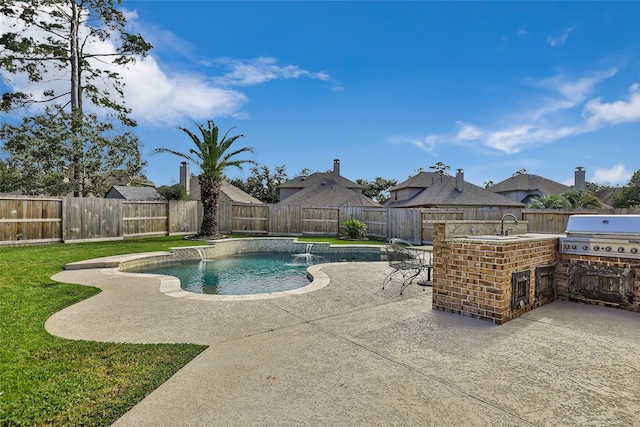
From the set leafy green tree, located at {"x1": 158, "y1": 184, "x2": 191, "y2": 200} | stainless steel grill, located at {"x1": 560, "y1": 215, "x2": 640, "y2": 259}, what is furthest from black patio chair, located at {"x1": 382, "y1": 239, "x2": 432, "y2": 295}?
leafy green tree, located at {"x1": 158, "y1": 184, "x2": 191, "y2": 200}

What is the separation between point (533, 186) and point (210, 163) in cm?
2775

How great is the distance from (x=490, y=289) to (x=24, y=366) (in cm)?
458

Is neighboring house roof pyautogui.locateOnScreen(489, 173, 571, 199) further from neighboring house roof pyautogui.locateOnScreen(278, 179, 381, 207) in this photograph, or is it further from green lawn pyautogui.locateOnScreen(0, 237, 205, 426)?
green lawn pyautogui.locateOnScreen(0, 237, 205, 426)

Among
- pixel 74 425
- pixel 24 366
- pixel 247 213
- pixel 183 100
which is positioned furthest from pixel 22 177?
pixel 74 425

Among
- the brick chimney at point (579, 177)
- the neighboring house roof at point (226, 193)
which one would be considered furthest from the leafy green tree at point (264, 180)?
the brick chimney at point (579, 177)

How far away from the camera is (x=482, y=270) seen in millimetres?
3939

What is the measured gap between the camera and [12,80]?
17094mm

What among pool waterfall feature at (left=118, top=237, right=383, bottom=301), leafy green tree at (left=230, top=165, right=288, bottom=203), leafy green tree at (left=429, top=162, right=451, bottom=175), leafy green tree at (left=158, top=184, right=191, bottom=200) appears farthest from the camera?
leafy green tree at (left=429, top=162, right=451, bottom=175)

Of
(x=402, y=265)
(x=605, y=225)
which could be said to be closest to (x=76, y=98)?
(x=402, y=265)

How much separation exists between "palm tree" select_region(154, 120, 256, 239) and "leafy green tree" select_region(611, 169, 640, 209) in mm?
29883

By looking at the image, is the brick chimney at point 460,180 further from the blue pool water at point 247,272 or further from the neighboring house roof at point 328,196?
the blue pool water at point 247,272

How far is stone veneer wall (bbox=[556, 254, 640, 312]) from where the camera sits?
13.7 feet

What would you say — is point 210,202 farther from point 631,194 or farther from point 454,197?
point 631,194

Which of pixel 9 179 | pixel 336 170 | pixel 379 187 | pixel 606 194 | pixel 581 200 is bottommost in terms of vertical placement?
pixel 581 200
